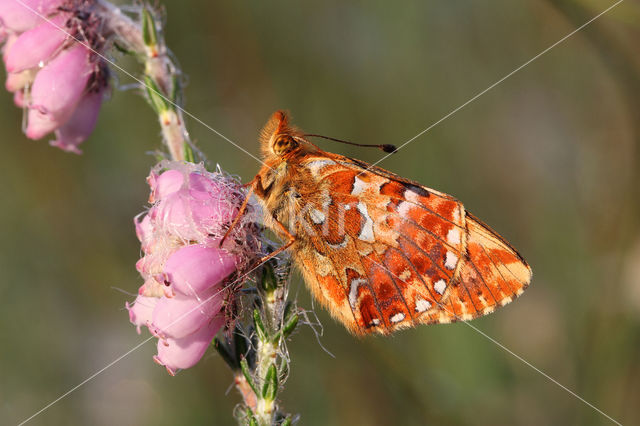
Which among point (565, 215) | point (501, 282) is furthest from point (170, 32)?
point (501, 282)

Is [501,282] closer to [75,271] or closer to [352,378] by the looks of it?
[352,378]

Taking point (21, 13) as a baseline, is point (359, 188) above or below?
below

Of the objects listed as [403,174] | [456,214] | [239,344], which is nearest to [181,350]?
[239,344]

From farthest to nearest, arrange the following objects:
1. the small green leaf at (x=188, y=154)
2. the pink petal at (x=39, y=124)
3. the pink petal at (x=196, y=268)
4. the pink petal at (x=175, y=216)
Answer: the pink petal at (x=39, y=124) < the small green leaf at (x=188, y=154) < the pink petal at (x=175, y=216) < the pink petal at (x=196, y=268)

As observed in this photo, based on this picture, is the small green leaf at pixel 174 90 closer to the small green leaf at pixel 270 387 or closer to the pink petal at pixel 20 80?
the pink petal at pixel 20 80

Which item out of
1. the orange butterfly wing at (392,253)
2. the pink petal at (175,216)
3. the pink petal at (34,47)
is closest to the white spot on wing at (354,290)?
the orange butterfly wing at (392,253)

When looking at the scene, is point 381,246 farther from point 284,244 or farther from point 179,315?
point 179,315
